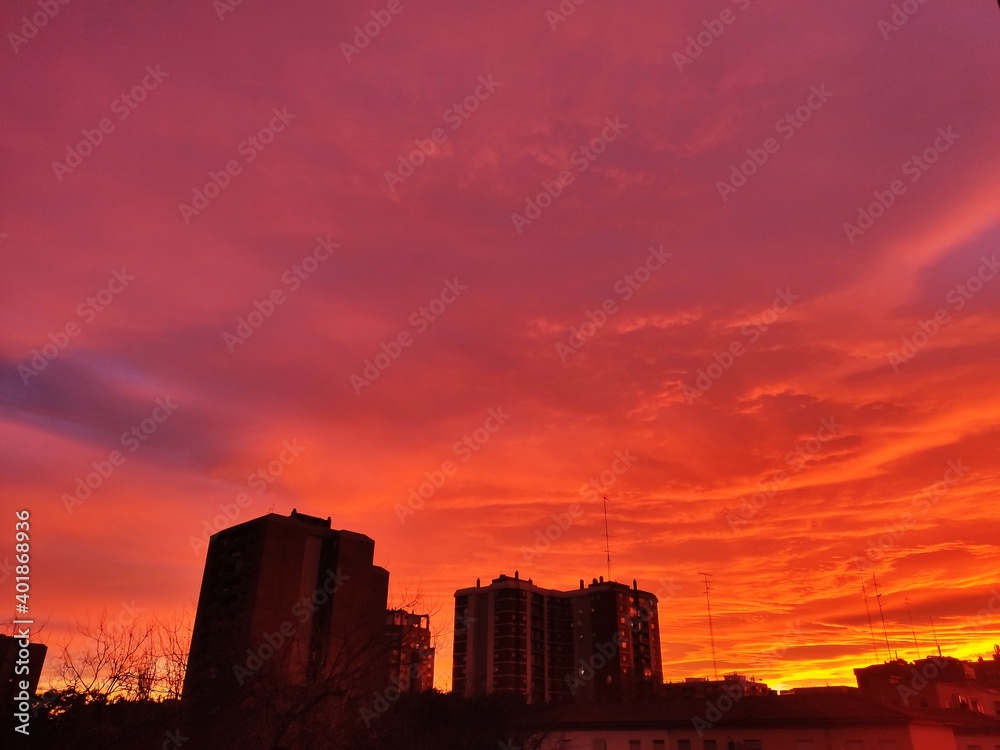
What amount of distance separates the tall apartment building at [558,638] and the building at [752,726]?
65850 millimetres

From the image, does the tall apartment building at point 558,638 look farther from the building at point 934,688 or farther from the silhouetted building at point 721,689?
the building at point 934,688

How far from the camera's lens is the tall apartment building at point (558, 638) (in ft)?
361

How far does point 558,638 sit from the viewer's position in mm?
118625

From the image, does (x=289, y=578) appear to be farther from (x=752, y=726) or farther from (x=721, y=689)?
(x=752, y=726)

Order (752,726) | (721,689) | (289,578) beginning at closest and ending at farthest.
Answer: (752,726)
(721,689)
(289,578)

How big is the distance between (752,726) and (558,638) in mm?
85280

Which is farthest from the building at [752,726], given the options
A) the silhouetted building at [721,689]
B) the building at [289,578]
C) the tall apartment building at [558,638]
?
the tall apartment building at [558,638]

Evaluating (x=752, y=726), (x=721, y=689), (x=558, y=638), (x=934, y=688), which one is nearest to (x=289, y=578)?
(x=721, y=689)

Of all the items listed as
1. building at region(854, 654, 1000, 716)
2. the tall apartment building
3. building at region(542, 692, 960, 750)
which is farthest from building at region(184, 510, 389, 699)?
building at region(854, 654, 1000, 716)

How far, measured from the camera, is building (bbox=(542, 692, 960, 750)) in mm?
34312

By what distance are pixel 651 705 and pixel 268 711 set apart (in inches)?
1444

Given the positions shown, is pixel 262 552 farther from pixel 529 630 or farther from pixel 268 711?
pixel 268 711

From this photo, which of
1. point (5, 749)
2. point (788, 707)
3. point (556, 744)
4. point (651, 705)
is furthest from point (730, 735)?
point (5, 749)

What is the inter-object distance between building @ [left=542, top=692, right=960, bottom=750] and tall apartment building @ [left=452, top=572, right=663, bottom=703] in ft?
216
